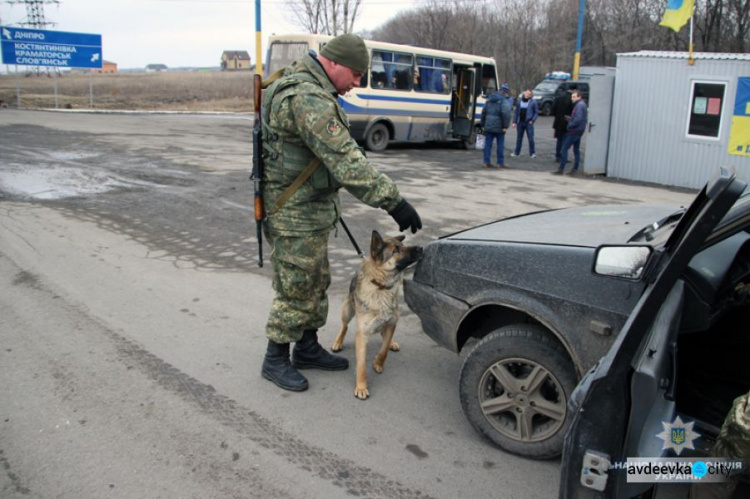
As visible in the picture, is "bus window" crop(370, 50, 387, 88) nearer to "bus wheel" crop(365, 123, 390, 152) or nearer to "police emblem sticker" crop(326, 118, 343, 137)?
"bus wheel" crop(365, 123, 390, 152)

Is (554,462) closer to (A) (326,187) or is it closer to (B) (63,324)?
(A) (326,187)

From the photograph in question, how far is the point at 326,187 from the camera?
136 inches

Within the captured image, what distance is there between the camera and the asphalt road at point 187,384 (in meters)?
2.83

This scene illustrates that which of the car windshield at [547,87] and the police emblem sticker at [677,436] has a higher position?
the car windshield at [547,87]

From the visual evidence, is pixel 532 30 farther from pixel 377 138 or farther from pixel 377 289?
pixel 377 289

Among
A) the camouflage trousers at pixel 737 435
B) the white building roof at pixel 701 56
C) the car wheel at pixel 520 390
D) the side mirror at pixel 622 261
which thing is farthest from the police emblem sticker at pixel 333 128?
the white building roof at pixel 701 56

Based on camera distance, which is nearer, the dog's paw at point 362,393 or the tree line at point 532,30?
the dog's paw at point 362,393

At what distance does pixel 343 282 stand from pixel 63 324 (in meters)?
2.38

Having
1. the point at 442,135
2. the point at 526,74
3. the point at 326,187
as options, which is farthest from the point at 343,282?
the point at 526,74

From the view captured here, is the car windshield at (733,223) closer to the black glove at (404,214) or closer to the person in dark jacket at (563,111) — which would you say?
the black glove at (404,214)

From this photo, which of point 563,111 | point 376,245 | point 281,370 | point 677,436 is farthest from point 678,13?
point 677,436

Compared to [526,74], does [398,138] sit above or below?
below

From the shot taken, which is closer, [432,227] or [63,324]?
[63,324]

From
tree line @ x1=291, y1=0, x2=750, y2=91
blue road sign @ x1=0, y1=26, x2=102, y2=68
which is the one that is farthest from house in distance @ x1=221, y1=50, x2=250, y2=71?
blue road sign @ x1=0, y1=26, x2=102, y2=68
